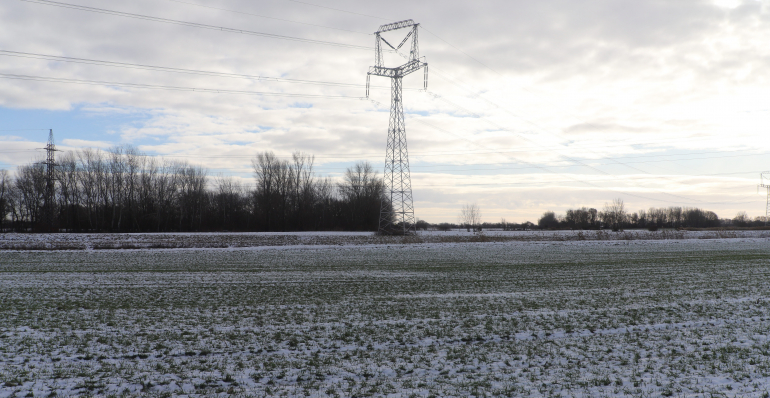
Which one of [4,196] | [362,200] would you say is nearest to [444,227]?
[362,200]

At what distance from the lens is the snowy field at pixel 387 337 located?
6.67m

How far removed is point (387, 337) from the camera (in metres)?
9.45

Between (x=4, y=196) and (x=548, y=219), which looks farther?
(x=548, y=219)

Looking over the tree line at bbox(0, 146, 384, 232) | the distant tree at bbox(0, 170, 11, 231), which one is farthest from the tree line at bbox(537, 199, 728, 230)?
the distant tree at bbox(0, 170, 11, 231)

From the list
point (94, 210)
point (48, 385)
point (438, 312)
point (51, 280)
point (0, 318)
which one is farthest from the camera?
point (94, 210)

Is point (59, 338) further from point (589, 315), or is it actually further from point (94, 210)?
point (94, 210)

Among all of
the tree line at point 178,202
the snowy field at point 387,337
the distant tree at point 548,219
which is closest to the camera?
the snowy field at point 387,337

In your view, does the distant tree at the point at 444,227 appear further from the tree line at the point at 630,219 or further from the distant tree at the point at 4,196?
the distant tree at the point at 4,196

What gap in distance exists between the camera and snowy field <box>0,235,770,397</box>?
21.9 feet

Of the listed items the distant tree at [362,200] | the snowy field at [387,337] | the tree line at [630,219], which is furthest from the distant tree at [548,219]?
the snowy field at [387,337]

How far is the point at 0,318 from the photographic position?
11.3 m

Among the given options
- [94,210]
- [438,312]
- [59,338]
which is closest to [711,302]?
[438,312]

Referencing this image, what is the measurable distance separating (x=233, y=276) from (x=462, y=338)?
48.8 ft

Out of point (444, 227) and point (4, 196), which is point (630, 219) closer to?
point (444, 227)
